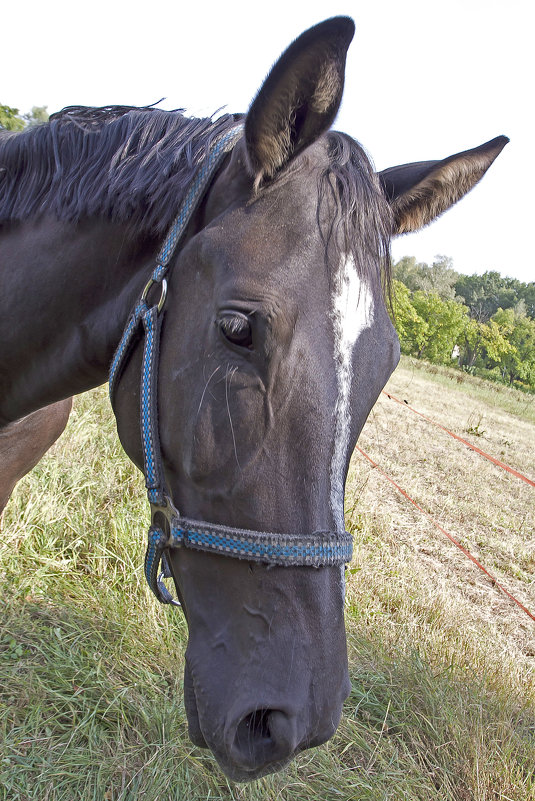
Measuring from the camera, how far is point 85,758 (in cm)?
221

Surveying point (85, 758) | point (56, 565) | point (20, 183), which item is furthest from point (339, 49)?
point (56, 565)

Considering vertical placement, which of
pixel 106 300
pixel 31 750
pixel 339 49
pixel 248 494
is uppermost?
pixel 339 49

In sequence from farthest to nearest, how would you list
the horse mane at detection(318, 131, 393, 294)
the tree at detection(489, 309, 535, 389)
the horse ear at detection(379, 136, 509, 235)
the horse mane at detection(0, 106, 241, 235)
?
the tree at detection(489, 309, 535, 389), the horse ear at detection(379, 136, 509, 235), the horse mane at detection(0, 106, 241, 235), the horse mane at detection(318, 131, 393, 294)

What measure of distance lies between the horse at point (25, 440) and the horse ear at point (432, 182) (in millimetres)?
1710

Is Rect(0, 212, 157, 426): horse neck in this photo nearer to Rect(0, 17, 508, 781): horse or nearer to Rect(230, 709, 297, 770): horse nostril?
Rect(0, 17, 508, 781): horse

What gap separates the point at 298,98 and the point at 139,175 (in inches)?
21.6

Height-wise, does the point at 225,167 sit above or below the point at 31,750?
above

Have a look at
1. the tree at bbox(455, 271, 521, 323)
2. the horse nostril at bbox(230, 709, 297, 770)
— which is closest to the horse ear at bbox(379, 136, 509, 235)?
the horse nostril at bbox(230, 709, 297, 770)

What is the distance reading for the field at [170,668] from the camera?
221 centimetres

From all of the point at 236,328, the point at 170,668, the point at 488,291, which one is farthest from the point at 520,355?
the point at 236,328

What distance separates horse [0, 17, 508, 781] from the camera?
3.90ft

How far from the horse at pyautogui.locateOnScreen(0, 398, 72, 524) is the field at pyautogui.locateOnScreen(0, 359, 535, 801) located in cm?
88

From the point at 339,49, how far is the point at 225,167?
0.45 meters

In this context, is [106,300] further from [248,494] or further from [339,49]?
[339,49]
